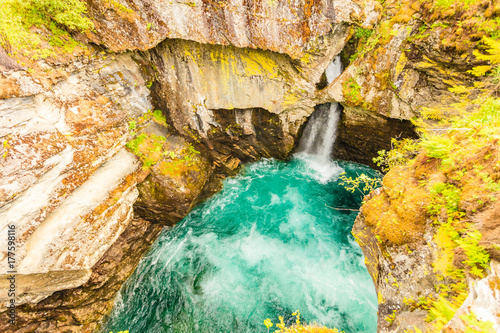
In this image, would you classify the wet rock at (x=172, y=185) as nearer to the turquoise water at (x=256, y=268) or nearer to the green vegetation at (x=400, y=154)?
the turquoise water at (x=256, y=268)

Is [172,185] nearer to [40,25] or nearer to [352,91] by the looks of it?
[40,25]

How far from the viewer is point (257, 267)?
27.9 feet

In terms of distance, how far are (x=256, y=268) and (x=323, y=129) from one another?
8.03 m

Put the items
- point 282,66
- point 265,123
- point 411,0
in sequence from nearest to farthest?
point 411,0 → point 282,66 → point 265,123

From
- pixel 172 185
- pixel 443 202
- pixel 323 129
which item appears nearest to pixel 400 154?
pixel 443 202

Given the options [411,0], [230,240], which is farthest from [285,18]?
[230,240]

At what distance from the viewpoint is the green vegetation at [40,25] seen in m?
5.44

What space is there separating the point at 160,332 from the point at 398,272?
317 inches

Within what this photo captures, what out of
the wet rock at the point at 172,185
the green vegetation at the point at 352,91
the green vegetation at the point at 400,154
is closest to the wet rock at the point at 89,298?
the wet rock at the point at 172,185

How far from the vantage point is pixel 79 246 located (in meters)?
7.05

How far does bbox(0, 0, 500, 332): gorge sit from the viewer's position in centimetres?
365

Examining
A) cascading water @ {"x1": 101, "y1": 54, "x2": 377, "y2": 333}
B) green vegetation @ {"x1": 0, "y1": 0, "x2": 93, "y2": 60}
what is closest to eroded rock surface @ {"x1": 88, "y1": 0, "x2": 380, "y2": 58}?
green vegetation @ {"x1": 0, "y1": 0, "x2": 93, "y2": 60}

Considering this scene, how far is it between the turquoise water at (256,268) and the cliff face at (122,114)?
123cm

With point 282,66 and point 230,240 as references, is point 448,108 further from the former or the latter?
point 230,240
